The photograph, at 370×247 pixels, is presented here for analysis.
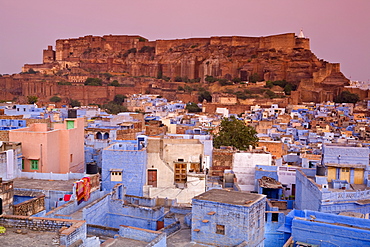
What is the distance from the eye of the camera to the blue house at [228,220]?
8016mm

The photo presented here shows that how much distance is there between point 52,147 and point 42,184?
6.93 feet

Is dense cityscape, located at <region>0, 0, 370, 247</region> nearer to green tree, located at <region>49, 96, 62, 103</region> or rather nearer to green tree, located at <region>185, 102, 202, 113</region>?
green tree, located at <region>185, 102, 202, 113</region>

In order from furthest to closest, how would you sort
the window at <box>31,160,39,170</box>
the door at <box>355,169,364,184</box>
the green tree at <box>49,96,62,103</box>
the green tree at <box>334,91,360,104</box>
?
the green tree at <box>49,96,62,103</box> → the green tree at <box>334,91,360,104</box> → the window at <box>31,160,39,170</box> → the door at <box>355,169,364,184</box>

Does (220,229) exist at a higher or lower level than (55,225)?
lower

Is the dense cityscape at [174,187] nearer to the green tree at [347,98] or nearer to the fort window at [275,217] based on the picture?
the fort window at [275,217]

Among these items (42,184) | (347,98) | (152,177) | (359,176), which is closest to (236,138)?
(359,176)

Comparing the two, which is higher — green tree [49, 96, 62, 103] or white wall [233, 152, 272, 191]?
green tree [49, 96, 62, 103]

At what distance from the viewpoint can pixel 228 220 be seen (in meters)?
8.12

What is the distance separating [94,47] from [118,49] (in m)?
4.59

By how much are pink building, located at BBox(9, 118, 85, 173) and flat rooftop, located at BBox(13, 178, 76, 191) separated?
42.7 inches

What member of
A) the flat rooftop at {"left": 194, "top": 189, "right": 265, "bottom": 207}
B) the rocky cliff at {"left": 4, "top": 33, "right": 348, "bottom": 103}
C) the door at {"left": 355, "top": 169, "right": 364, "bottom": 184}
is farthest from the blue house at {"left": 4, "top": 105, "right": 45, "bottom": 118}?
the rocky cliff at {"left": 4, "top": 33, "right": 348, "bottom": 103}

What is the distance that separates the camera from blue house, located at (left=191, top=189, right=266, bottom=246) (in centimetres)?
802

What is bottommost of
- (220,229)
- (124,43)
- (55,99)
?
(220,229)

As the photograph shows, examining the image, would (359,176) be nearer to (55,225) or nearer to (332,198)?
(332,198)
